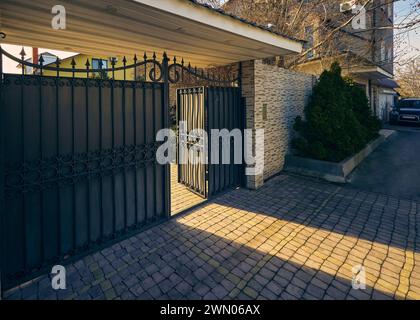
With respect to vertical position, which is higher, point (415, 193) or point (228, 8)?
point (228, 8)

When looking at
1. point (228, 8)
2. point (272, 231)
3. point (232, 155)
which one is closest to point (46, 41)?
point (232, 155)

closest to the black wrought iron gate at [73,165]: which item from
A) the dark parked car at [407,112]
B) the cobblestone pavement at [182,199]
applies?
the cobblestone pavement at [182,199]

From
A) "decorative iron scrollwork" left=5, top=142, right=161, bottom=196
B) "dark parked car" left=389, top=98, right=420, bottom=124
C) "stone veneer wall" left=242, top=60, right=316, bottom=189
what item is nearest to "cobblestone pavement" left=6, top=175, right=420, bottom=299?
"decorative iron scrollwork" left=5, top=142, right=161, bottom=196

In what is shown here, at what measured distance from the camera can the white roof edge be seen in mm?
3363

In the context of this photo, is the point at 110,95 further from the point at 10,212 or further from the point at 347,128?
the point at 347,128

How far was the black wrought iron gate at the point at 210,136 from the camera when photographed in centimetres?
643

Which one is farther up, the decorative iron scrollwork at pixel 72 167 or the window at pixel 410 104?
the window at pixel 410 104

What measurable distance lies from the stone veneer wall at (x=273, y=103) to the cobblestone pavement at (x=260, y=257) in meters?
2.15

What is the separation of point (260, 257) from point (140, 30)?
13.2ft

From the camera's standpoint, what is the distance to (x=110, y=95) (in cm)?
435

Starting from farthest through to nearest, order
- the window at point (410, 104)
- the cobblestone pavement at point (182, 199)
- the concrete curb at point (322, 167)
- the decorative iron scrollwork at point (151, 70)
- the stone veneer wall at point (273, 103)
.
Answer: the window at point (410, 104) < the concrete curb at point (322, 167) < the stone veneer wall at point (273, 103) < the cobblestone pavement at point (182, 199) < the decorative iron scrollwork at point (151, 70)

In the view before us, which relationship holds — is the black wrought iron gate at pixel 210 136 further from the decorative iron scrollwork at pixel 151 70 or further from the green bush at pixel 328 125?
the green bush at pixel 328 125

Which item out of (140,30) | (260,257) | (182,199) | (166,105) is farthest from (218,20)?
(182,199)

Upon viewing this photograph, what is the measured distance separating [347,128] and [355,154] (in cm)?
100
